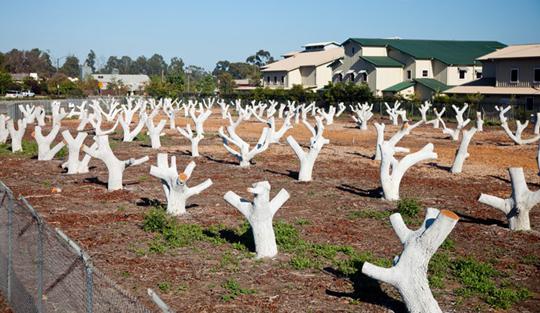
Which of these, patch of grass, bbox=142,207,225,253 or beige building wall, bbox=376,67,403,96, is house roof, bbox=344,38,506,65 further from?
patch of grass, bbox=142,207,225,253

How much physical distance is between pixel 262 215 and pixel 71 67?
169 meters

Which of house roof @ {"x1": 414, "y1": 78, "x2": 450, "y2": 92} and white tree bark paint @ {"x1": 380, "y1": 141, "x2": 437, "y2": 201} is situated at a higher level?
house roof @ {"x1": 414, "y1": 78, "x2": 450, "y2": 92}

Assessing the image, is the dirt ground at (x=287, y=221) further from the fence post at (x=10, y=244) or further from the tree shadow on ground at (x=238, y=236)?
the fence post at (x=10, y=244)

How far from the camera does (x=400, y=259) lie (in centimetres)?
778

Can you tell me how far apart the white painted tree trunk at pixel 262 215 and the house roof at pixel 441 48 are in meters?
57.3

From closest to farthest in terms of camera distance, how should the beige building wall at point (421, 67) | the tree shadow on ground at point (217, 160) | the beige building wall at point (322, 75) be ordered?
1. the tree shadow on ground at point (217, 160)
2. the beige building wall at point (421, 67)
3. the beige building wall at point (322, 75)

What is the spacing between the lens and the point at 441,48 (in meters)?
70.1

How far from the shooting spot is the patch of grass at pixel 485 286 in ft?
28.5

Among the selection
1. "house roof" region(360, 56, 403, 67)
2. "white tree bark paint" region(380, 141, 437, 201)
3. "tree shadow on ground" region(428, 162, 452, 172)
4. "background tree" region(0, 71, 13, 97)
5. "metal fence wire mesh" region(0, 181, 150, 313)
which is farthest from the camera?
"background tree" region(0, 71, 13, 97)

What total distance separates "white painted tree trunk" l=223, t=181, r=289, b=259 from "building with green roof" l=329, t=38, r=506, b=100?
173 feet

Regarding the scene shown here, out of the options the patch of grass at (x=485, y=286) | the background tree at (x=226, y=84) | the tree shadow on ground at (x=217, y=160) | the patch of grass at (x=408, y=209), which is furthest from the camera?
the background tree at (x=226, y=84)

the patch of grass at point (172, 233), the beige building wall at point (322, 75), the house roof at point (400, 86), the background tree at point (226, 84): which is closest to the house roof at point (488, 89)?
the house roof at point (400, 86)

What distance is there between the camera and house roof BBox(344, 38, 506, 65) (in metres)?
65.9

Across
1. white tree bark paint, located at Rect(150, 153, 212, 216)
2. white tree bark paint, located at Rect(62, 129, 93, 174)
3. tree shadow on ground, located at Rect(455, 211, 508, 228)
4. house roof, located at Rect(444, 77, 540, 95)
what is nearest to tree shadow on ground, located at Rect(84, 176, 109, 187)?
white tree bark paint, located at Rect(62, 129, 93, 174)
